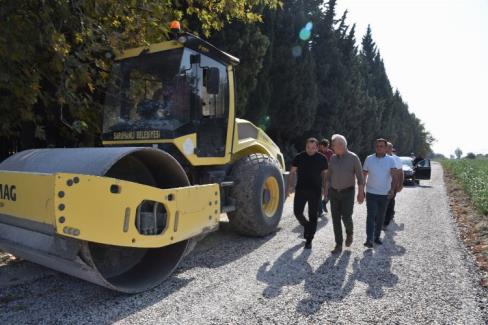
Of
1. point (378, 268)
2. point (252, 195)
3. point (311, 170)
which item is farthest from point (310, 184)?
point (378, 268)

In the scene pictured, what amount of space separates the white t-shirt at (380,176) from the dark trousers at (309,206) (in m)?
0.94

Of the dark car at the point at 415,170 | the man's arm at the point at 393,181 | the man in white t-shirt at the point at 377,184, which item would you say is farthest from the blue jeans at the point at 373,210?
the dark car at the point at 415,170

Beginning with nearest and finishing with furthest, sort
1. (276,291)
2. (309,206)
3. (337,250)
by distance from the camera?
1. (276,291)
2. (337,250)
3. (309,206)

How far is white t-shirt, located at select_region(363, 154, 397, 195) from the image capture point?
6.11 meters

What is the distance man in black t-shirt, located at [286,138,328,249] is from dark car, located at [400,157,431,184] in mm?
13645

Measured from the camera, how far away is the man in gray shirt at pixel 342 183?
5.71 meters

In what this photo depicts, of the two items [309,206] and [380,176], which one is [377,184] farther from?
[309,206]

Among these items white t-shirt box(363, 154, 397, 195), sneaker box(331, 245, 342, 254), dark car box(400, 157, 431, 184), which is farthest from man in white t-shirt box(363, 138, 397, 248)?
dark car box(400, 157, 431, 184)

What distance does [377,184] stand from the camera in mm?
6121

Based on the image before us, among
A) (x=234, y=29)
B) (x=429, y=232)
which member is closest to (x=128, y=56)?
(x=429, y=232)

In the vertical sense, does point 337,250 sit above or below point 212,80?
below

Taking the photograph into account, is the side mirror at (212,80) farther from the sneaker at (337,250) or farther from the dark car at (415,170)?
A: the dark car at (415,170)

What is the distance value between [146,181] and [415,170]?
671 inches

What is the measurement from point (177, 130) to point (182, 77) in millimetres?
686
